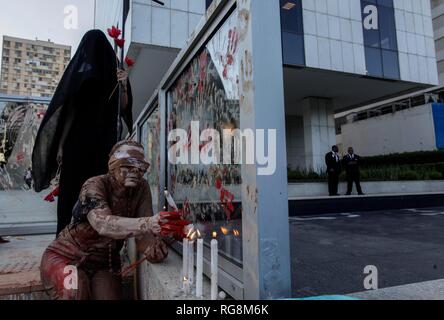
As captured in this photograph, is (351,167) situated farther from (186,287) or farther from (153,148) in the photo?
(186,287)

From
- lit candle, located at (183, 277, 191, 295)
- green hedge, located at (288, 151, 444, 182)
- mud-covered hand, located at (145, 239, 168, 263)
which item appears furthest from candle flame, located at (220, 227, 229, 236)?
green hedge, located at (288, 151, 444, 182)

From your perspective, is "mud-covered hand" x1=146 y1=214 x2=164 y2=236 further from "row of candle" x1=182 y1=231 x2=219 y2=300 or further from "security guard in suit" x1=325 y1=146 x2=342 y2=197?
"security guard in suit" x1=325 y1=146 x2=342 y2=197

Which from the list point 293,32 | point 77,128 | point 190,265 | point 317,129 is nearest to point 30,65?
point 317,129

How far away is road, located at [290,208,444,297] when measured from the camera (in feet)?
8.05

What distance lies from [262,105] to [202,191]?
3.25 feet

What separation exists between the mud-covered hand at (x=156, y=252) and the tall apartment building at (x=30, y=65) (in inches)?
2679

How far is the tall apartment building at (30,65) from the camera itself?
208ft

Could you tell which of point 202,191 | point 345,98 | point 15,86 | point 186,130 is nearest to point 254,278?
point 202,191

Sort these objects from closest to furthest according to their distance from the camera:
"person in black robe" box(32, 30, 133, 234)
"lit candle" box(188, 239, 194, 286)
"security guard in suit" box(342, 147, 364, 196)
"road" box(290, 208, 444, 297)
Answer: "lit candle" box(188, 239, 194, 286) < "person in black robe" box(32, 30, 133, 234) < "road" box(290, 208, 444, 297) < "security guard in suit" box(342, 147, 364, 196)

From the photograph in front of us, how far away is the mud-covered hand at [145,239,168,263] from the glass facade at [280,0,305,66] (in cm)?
1187

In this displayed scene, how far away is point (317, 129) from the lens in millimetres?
16641

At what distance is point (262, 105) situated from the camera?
1202mm

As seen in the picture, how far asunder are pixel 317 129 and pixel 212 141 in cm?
1576

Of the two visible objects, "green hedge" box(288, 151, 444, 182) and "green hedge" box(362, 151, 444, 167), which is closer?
"green hedge" box(288, 151, 444, 182)
